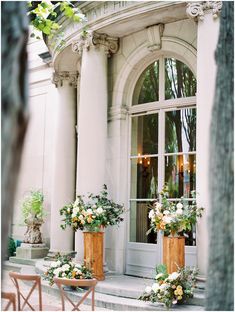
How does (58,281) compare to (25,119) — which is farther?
(58,281)

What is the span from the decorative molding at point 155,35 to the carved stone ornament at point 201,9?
163 centimetres

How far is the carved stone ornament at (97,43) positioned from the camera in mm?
9523

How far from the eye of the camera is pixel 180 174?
30.7ft

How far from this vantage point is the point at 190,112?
943 cm

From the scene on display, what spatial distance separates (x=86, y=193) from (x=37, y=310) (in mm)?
2811

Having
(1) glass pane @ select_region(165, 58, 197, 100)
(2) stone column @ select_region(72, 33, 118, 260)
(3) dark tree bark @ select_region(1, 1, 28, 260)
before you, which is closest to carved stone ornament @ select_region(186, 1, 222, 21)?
(1) glass pane @ select_region(165, 58, 197, 100)

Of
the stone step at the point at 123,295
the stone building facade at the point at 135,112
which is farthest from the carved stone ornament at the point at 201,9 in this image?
the stone step at the point at 123,295

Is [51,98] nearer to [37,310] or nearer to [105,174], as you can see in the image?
[105,174]

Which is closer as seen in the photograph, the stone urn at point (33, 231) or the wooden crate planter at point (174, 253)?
the wooden crate planter at point (174, 253)

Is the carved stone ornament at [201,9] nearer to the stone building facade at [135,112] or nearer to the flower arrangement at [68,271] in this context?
the stone building facade at [135,112]

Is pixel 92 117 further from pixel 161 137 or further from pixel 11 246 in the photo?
pixel 11 246

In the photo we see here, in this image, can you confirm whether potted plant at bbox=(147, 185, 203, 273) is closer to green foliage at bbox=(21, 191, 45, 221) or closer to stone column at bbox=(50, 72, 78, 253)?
stone column at bbox=(50, 72, 78, 253)

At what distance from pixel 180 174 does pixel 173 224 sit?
205cm

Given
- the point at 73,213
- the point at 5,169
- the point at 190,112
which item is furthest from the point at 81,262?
the point at 5,169
